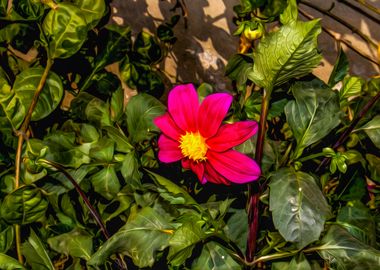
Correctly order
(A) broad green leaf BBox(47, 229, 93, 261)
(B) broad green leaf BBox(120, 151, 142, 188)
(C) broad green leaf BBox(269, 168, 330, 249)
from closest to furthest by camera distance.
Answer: (C) broad green leaf BBox(269, 168, 330, 249)
(B) broad green leaf BBox(120, 151, 142, 188)
(A) broad green leaf BBox(47, 229, 93, 261)

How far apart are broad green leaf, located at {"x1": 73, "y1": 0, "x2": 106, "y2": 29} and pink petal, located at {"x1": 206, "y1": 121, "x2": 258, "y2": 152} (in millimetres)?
397

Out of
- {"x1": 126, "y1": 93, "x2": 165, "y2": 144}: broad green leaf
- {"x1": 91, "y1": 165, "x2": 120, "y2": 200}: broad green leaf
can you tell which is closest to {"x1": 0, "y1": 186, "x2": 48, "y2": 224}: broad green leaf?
{"x1": 91, "y1": 165, "x2": 120, "y2": 200}: broad green leaf

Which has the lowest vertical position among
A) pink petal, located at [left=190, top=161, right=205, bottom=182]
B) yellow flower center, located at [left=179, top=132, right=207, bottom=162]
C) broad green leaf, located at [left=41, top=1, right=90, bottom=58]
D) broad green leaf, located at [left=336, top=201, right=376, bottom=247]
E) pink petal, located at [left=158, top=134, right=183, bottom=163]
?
broad green leaf, located at [left=336, top=201, right=376, bottom=247]

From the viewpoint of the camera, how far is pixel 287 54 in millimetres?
1030

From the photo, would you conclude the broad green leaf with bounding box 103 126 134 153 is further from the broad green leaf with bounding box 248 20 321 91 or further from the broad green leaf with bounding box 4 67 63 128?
the broad green leaf with bounding box 248 20 321 91

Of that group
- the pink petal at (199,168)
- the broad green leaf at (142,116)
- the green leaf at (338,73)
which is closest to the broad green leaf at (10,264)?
the broad green leaf at (142,116)

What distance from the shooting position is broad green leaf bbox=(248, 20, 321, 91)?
101 centimetres

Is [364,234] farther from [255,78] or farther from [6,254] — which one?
[6,254]

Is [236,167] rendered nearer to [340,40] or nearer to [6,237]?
[340,40]

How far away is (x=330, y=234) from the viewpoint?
3.63 ft

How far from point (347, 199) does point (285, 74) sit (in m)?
0.38

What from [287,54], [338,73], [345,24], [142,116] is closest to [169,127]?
[142,116]

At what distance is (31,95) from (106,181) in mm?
254

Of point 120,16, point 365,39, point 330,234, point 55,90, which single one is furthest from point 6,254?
point 365,39
